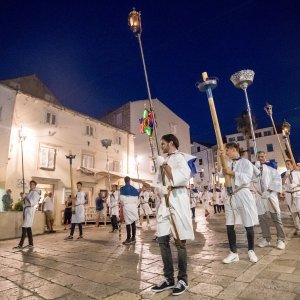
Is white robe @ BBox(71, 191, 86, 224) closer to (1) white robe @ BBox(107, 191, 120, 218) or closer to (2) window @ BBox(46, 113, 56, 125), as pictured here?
(1) white robe @ BBox(107, 191, 120, 218)

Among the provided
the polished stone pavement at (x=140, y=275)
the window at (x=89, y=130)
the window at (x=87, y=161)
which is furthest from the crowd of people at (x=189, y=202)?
the window at (x=89, y=130)

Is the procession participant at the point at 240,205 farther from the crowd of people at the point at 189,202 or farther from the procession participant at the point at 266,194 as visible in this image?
the procession participant at the point at 266,194

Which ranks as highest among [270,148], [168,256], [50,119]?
[270,148]

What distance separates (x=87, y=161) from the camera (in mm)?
21469

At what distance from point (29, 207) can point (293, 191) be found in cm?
828

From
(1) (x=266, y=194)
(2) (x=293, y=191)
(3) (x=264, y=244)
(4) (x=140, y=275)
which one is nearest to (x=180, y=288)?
(4) (x=140, y=275)

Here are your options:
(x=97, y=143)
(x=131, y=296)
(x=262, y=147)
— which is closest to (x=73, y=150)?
(x=97, y=143)

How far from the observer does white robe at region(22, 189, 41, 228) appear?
26.4ft

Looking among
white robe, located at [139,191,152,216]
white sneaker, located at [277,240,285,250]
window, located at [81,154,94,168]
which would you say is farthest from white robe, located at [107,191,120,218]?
window, located at [81,154,94,168]

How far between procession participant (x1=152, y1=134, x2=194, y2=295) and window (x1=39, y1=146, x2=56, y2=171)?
16.1m

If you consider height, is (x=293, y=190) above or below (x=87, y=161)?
below

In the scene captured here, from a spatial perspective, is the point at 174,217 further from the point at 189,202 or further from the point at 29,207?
the point at 29,207

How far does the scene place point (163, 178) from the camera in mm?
3736

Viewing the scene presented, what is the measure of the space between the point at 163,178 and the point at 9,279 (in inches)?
122
